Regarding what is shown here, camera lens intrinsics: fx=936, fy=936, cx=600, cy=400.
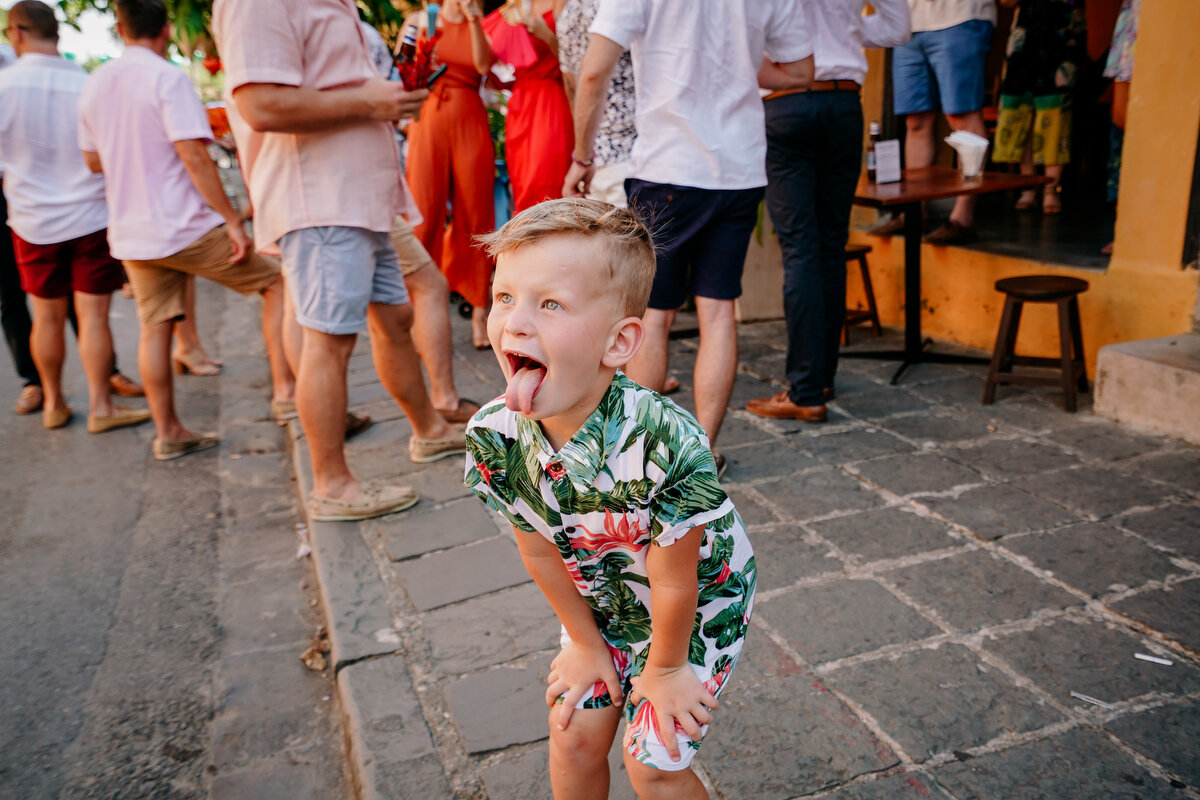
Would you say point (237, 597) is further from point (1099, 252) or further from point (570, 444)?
point (1099, 252)

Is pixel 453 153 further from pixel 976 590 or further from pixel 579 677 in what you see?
pixel 579 677

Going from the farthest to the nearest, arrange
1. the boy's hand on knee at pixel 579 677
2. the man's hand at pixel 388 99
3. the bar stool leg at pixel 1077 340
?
the bar stool leg at pixel 1077 340, the man's hand at pixel 388 99, the boy's hand on knee at pixel 579 677

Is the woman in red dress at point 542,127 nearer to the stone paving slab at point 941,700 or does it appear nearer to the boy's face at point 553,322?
the stone paving slab at point 941,700

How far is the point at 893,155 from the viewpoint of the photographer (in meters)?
4.74

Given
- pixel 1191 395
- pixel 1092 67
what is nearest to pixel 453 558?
pixel 1191 395

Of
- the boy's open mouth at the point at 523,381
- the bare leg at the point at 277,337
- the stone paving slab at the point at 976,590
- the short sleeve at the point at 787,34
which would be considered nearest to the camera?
the boy's open mouth at the point at 523,381

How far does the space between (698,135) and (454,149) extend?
7.22ft

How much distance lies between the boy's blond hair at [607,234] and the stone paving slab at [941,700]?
50.6 inches

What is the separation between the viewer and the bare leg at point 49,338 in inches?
205

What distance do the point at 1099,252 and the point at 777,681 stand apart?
3809 mm

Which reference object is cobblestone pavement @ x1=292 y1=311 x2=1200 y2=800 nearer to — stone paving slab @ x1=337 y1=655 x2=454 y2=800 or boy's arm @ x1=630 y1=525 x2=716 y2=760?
stone paving slab @ x1=337 y1=655 x2=454 y2=800

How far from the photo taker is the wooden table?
4316 millimetres

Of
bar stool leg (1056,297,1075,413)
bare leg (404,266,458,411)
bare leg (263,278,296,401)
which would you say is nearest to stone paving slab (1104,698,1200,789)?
bar stool leg (1056,297,1075,413)

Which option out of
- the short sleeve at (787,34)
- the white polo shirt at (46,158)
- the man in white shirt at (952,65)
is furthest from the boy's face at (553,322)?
the white polo shirt at (46,158)
